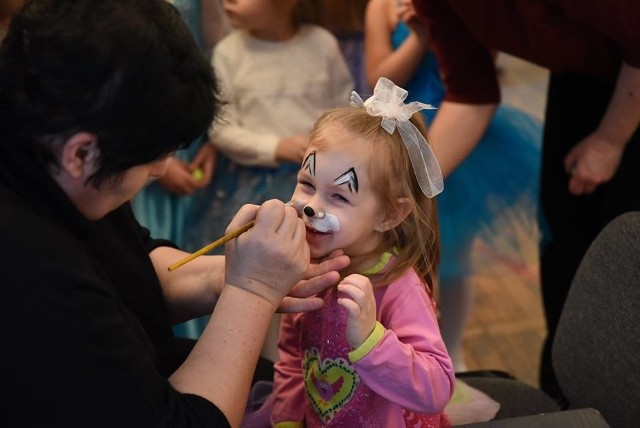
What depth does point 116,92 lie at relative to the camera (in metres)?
0.77

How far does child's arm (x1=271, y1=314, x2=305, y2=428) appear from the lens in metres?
1.15

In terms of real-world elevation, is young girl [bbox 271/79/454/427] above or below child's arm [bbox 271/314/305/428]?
above

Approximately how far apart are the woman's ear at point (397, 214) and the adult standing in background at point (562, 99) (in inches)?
20.6

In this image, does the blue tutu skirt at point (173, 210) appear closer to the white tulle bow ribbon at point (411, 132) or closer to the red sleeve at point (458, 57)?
the red sleeve at point (458, 57)

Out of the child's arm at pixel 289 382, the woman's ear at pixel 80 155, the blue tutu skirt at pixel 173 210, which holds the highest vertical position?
the woman's ear at pixel 80 155

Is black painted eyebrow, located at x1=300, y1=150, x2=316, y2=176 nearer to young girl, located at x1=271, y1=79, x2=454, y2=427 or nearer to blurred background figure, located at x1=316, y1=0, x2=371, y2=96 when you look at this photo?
young girl, located at x1=271, y1=79, x2=454, y2=427

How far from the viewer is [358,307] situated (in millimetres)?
902

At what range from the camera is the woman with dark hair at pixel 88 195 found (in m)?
0.76

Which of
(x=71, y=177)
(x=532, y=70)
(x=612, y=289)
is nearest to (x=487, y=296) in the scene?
(x=532, y=70)

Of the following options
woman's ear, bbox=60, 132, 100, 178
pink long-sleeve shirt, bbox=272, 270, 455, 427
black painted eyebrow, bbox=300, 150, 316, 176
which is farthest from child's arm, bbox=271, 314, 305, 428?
woman's ear, bbox=60, 132, 100, 178

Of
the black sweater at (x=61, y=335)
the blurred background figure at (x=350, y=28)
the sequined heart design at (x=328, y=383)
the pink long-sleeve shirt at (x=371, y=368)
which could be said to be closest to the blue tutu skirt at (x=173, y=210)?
the blurred background figure at (x=350, y=28)

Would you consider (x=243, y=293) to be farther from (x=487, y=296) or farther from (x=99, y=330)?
(x=487, y=296)

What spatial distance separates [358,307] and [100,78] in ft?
1.29

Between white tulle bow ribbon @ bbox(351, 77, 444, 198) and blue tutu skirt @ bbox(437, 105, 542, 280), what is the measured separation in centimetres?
81
